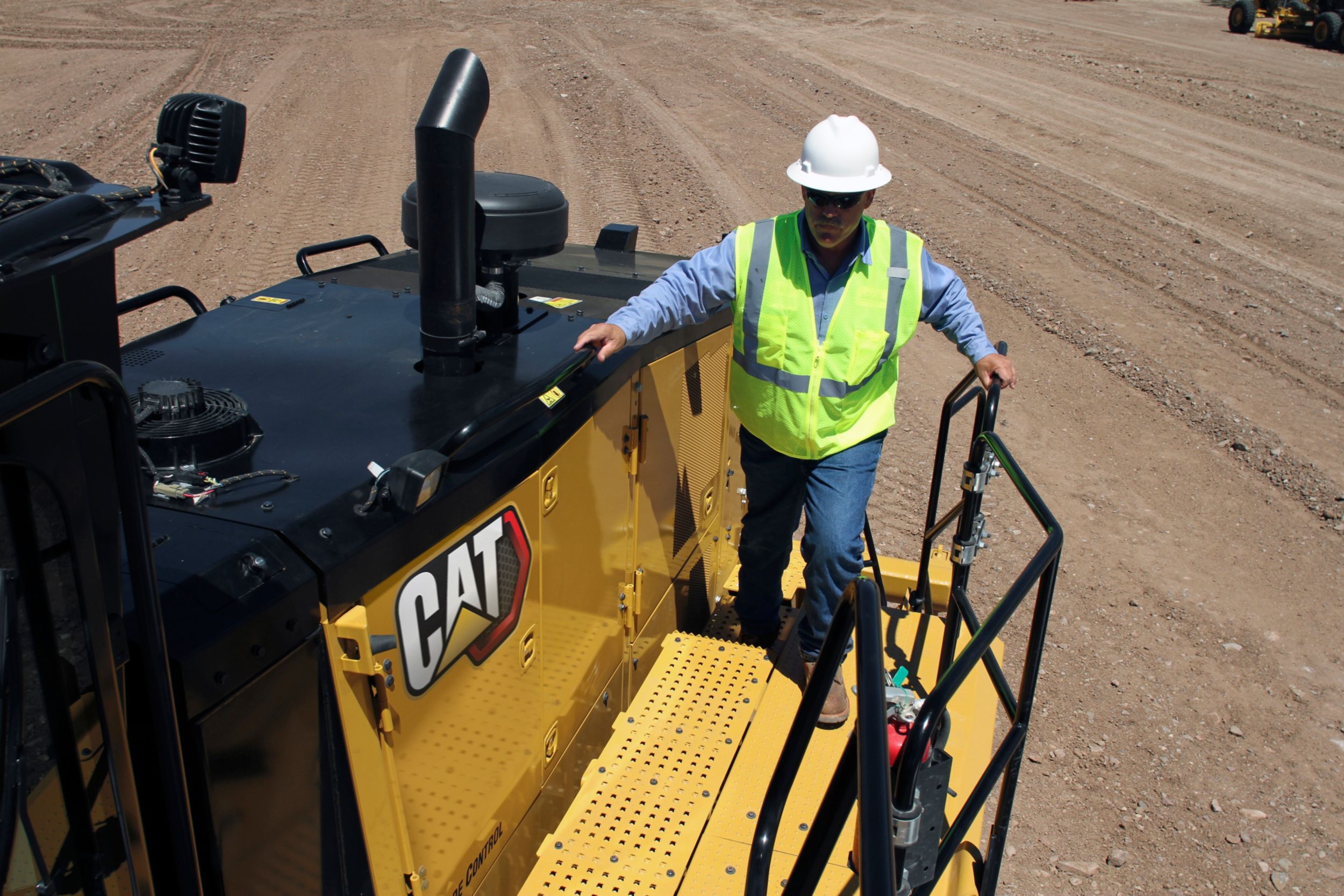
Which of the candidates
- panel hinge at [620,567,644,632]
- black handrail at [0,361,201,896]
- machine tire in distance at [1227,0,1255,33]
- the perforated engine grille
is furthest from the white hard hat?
machine tire in distance at [1227,0,1255,33]

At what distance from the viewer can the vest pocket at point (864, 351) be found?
3385 mm

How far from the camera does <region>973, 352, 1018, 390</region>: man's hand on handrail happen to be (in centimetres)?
337

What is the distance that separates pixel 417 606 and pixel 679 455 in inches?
69.5

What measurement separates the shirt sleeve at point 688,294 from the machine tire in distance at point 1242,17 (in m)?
22.4

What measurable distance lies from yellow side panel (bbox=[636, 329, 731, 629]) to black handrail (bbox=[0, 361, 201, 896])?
2042mm

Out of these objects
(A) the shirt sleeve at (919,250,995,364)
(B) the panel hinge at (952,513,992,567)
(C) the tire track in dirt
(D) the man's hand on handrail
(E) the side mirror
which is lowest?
(C) the tire track in dirt

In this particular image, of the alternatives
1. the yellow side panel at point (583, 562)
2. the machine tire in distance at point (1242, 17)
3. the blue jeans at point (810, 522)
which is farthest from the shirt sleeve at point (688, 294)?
the machine tire in distance at point (1242, 17)

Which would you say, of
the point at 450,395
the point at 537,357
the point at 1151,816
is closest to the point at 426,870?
the point at 450,395

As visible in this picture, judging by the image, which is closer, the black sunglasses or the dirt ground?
the black sunglasses

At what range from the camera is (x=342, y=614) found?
1857mm

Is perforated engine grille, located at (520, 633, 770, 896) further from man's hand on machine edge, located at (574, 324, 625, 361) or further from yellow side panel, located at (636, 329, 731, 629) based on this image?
man's hand on machine edge, located at (574, 324, 625, 361)

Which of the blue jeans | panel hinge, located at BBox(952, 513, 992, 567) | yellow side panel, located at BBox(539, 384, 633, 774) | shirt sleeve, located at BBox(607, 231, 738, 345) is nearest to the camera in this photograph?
yellow side panel, located at BBox(539, 384, 633, 774)

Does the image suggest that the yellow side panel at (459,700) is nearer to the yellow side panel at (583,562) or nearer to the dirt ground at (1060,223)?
the yellow side panel at (583,562)

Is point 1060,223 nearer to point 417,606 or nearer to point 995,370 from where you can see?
point 995,370
